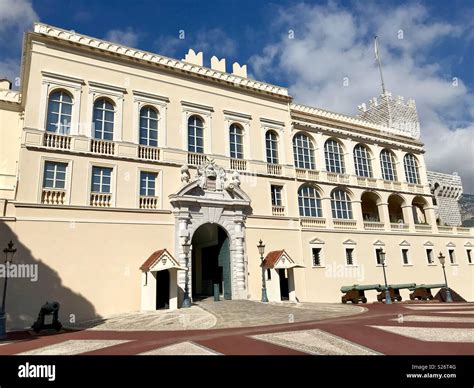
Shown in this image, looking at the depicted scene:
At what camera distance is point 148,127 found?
20.4 m

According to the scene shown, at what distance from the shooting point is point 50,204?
1644cm

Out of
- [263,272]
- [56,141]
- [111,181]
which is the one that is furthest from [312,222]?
[56,141]

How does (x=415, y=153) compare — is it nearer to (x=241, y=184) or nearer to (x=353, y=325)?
(x=241, y=184)

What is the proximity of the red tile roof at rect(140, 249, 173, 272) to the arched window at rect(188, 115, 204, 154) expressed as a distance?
6865 millimetres

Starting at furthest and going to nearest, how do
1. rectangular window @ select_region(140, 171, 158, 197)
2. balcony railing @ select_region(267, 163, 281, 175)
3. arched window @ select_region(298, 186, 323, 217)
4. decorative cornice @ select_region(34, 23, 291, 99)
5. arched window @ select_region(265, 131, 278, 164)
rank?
arched window @ select_region(298, 186, 323, 217)
arched window @ select_region(265, 131, 278, 164)
balcony railing @ select_region(267, 163, 281, 175)
rectangular window @ select_region(140, 171, 158, 197)
decorative cornice @ select_region(34, 23, 291, 99)

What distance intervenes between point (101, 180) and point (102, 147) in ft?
5.92

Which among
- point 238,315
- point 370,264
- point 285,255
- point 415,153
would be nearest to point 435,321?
point 238,315

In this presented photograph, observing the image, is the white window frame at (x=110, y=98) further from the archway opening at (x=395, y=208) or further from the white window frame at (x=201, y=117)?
the archway opening at (x=395, y=208)

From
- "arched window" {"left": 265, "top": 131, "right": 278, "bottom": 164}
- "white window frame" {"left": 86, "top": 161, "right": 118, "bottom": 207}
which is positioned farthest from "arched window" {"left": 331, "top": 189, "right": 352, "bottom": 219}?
"white window frame" {"left": 86, "top": 161, "right": 118, "bottom": 207}

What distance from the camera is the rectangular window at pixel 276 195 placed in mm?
23578

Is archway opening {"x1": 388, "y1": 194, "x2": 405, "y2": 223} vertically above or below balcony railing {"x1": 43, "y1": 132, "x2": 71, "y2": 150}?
below

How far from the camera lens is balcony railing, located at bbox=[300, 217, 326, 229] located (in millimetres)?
24234

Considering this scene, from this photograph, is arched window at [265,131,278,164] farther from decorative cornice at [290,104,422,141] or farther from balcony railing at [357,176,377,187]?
balcony railing at [357,176,377,187]

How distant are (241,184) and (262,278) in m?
5.96
